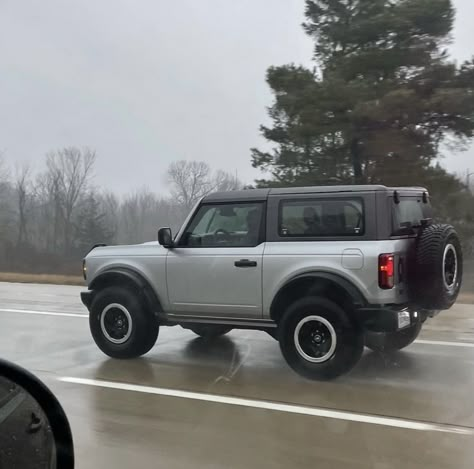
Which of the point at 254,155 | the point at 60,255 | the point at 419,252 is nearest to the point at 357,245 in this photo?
the point at 419,252

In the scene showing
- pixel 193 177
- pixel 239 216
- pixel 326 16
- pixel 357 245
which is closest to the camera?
pixel 357 245

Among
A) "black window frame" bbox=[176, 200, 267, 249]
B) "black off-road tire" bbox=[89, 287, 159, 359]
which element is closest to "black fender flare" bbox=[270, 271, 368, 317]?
"black window frame" bbox=[176, 200, 267, 249]

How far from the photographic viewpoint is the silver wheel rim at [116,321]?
7.20m

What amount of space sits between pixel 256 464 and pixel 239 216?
3260 mm

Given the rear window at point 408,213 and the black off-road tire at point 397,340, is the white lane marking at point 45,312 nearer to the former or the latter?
the black off-road tire at point 397,340

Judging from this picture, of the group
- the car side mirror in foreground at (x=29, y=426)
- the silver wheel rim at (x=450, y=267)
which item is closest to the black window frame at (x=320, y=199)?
the silver wheel rim at (x=450, y=267)

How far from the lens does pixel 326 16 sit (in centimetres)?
2375

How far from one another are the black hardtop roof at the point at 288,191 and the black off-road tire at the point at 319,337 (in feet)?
3.75

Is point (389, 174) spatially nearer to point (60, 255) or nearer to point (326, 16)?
point (326, 16)

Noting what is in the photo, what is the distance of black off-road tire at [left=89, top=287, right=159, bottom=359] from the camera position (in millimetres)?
7121

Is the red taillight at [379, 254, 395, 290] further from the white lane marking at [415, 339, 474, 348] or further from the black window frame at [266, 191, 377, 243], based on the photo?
the white lane marking at [415, 339, 474, 348]

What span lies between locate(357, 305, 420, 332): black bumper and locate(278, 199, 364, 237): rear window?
762 millimetres

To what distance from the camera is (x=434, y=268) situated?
5.98 meters

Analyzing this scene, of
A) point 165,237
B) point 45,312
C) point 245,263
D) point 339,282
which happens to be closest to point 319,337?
point 339,282
